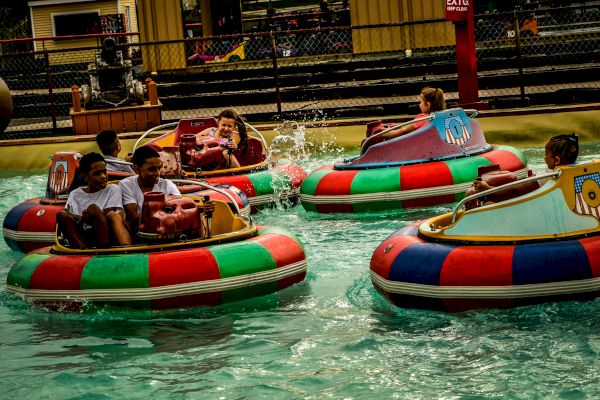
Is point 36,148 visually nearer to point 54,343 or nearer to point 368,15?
point 368,15

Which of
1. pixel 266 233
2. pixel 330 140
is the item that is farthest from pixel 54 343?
pixel 330 140

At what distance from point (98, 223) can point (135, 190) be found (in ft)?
1.47

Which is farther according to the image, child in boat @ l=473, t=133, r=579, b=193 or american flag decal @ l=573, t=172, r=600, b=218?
child in boat @ l=473, t=133, r=579, b=193

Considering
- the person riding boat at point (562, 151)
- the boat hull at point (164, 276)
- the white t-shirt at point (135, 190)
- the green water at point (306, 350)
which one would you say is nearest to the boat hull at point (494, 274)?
the green water at point (306, 350)

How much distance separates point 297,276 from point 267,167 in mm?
4118

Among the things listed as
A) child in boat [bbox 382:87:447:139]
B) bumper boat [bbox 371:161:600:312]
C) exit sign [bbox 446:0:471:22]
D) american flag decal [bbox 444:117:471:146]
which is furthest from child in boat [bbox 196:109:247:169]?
bumper boat [bbox 371:161:600:312]

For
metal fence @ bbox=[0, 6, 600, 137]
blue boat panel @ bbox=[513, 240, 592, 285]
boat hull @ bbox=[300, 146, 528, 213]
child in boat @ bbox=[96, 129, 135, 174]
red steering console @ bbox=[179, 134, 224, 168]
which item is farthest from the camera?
metal fence @ bbox=[0, 6, 600, 137]

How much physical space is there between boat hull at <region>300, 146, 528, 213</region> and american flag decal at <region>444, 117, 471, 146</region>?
225 mm

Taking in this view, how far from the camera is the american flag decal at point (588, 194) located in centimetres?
708

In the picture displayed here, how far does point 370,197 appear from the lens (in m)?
11.1

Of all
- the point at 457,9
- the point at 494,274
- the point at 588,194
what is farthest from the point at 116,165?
the point at 457,9

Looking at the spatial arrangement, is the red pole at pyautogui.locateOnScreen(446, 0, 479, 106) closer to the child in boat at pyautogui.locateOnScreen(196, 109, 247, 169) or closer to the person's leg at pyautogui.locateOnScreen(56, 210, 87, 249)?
the child in boat at pyautogui.locateOnScreen(196, 109, 247, 169)

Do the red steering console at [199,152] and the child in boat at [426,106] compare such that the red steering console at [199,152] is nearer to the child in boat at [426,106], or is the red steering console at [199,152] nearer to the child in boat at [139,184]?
the child in boat at [426,106]

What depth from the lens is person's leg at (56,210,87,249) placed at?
321 inches
